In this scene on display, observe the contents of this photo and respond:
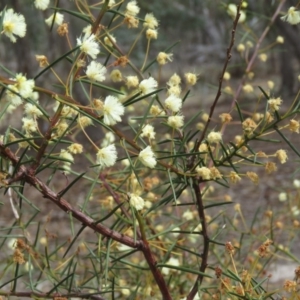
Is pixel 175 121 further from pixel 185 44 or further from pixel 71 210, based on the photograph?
pixel 185 44

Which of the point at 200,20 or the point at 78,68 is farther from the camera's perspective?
the point at 200,20

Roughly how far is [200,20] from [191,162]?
9150 millimetres

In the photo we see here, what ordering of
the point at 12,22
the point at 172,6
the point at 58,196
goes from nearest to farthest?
1. the point at 12,22
2. the point at 58,196
3. the point at 172,6

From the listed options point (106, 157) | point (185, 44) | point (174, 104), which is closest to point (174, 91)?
point (174, 104)

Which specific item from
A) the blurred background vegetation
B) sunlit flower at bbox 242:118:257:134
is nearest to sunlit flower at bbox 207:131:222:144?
sunlit flower at bbox 242:118:257:134

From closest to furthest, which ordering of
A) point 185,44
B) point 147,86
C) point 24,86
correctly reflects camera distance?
point 24,86
point 147,86
point 185,44

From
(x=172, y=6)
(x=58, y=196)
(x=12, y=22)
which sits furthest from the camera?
(x=172, y=6)

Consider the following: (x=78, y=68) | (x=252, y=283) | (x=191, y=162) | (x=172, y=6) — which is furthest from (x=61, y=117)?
(x=172, y=6)

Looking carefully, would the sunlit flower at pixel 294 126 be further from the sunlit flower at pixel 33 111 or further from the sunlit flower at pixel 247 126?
the sunlit flower at pixel 33 111

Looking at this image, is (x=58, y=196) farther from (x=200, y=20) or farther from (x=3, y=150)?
(x=200, y=20)

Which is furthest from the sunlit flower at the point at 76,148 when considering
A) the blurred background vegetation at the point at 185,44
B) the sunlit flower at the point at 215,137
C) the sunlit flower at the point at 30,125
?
the blurred background vegetation at the point at 185,44

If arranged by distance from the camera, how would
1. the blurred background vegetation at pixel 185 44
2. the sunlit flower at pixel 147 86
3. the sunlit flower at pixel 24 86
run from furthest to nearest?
the blurred background vegetation at pixel 185 44 < the sunlit flower at pixel 147 86 < the sunlit flower at pixel 24 86

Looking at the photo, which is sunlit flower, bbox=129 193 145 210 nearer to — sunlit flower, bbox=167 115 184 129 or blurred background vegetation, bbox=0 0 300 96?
sunlit flower, bbox=167 115 184 129

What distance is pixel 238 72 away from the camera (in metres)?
10.0
